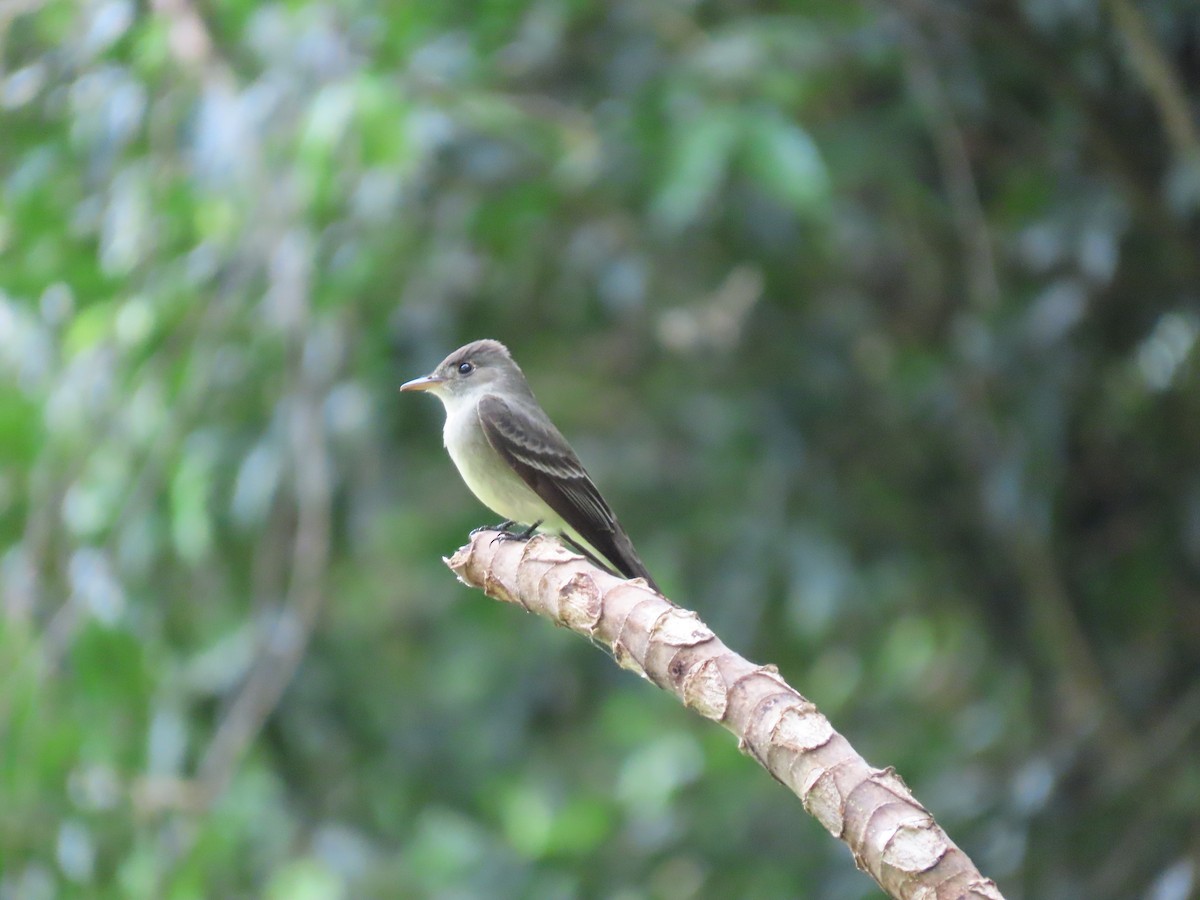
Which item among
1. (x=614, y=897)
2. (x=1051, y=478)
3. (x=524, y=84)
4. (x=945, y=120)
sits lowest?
(x=614, y=897)

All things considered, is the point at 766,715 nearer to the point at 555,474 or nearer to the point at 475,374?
the point at 555,474

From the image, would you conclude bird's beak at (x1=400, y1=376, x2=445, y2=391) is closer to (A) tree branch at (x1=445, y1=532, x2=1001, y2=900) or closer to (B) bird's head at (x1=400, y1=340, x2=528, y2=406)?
(B) bird's head at (x1=400, y1=340, x2=528, y2=406)

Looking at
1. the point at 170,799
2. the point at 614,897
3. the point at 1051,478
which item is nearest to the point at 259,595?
the point at 170,799

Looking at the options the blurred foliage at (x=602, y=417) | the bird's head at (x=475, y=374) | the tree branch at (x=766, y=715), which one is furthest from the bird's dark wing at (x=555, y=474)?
the tree branch at (x=766, y=715)

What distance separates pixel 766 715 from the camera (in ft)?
6.76

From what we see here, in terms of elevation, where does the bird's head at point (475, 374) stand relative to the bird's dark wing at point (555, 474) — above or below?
above

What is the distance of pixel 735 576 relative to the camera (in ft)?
20.2

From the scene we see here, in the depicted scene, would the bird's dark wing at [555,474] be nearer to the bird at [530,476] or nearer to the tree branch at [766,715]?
the bird at [530,476]

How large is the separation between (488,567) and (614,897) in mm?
3404

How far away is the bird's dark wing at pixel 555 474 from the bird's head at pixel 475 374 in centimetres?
21

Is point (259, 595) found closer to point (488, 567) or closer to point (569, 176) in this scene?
point (569, 176)

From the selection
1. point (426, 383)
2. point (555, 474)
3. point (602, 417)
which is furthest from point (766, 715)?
point (602, 417)

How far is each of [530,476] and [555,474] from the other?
0.24ft

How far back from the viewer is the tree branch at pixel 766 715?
1.85m
